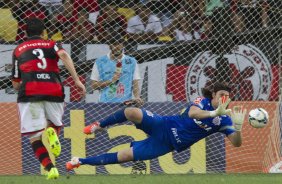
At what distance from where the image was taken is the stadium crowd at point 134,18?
13.8 m

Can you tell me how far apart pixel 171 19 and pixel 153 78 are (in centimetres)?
112

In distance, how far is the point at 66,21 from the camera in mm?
13859

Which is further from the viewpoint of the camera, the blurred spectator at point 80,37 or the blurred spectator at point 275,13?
the blurred spectator at point 275,13

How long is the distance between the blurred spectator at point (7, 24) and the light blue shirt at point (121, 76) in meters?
1.34

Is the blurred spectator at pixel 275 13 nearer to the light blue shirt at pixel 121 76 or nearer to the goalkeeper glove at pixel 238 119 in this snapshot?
the light blue shirt at pixel 121 76

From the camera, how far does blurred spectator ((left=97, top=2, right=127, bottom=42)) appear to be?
1369 cm

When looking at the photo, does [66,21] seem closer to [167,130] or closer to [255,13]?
[255,13]

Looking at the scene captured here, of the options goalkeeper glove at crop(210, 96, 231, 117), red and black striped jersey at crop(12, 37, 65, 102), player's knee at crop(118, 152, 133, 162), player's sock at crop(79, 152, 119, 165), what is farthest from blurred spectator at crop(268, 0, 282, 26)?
red and black striped jersey at crop(12, 37, 65, 102)

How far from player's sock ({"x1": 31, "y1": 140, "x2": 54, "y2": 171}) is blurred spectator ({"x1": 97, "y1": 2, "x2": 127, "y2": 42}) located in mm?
3291

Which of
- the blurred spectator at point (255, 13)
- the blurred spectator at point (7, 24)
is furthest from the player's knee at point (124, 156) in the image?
the blurred spectator at point (255, 13)

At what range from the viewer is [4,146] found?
13289 millimetres

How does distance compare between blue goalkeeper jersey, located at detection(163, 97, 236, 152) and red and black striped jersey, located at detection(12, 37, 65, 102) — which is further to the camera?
blue goalkeeper jersey, located at detection(163, 97, 236, 152)

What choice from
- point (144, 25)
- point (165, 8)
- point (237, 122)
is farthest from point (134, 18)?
point (237, 122)

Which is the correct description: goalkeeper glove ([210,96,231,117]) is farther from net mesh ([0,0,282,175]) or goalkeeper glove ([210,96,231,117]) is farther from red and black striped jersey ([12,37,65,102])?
net mesh ([0,0,282,175])
